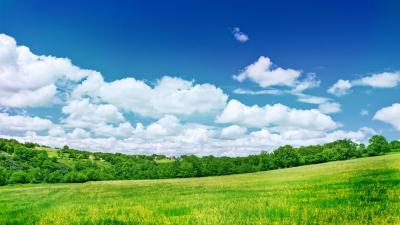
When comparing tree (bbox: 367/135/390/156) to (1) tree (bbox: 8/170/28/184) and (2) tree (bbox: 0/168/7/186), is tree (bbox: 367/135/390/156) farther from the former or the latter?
(2) tree (bbox: 0/168/7/186)

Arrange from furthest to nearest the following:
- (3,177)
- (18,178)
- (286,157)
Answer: (286,157), (18,178), (3,177)

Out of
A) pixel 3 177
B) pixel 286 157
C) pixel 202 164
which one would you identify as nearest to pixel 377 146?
pixel 286 157

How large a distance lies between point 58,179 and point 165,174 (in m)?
34.2

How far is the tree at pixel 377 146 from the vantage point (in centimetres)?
Result: 9789

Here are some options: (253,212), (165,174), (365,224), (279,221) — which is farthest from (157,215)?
(165,174)

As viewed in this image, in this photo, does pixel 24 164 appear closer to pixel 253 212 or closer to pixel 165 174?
pixel 165 174

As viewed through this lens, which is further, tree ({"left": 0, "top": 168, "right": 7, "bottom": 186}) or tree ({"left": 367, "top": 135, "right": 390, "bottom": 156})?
tree ({"left": 367, "top": 135, "right": 390, "bottom": 156})

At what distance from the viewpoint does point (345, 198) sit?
1445 cm

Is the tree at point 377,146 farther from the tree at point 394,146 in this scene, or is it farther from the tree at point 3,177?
the tree at point 3,177

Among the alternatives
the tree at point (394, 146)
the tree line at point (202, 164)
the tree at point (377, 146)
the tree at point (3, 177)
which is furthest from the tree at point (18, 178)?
the tree at point (394, 146)

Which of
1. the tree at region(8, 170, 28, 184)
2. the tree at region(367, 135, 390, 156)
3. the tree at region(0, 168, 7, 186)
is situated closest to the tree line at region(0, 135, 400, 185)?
the tree at region(367, 135, 390, 156)

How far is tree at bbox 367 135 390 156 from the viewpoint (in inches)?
3854

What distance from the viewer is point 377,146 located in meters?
98.7

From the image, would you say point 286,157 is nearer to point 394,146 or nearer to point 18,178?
point 394,146
